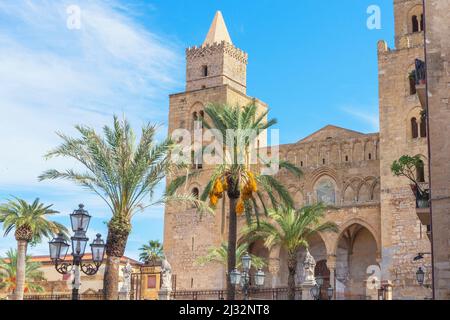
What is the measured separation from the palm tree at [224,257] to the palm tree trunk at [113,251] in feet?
54.5

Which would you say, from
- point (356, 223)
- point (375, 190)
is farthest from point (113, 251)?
point (375, 190)

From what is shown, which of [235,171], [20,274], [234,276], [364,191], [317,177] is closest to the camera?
[234,276]

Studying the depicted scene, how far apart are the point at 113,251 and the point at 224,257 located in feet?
57.0

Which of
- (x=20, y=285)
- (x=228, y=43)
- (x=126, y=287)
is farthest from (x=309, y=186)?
(x=20, y=285)

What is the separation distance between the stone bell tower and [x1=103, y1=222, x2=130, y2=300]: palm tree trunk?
17572 millimetres

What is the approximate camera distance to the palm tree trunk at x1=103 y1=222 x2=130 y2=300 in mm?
20703

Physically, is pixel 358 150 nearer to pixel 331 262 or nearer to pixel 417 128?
pixel 417 128

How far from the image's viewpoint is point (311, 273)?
26438 mm

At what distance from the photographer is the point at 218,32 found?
49.4 meters

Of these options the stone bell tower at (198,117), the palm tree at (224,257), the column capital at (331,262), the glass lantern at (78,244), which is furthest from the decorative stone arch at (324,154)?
the glass lantern at (78,244)
